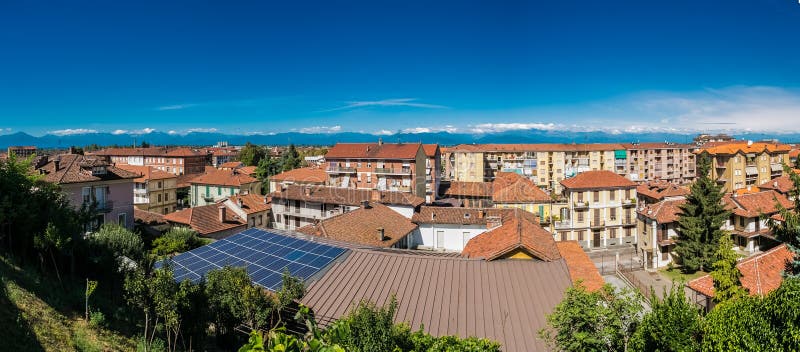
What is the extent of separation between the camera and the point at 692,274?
35594 millimetres

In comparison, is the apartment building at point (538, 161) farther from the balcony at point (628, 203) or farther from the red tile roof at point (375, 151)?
the balcony at point (628, 203)

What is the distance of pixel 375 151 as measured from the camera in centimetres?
6028

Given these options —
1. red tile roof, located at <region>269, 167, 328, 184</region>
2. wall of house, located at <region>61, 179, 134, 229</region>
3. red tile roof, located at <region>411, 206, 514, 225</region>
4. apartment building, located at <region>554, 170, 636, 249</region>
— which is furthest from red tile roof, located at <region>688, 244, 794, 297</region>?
red tile roof, located at <region>269, 167, 328, 184</region>

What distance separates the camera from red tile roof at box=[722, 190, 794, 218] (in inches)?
1499

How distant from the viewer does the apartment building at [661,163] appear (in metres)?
96.5

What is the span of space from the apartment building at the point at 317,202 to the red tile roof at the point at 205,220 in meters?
8.08

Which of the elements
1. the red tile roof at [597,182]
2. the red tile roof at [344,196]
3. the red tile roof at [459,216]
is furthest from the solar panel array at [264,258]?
the red tile roof at [597,182]

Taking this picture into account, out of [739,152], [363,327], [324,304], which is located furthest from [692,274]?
[739,152]

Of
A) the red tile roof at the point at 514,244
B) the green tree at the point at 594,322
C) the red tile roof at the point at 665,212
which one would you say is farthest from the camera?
the red tile roof at the point at 665,212

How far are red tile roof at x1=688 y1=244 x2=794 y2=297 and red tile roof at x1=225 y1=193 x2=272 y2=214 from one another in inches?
1471

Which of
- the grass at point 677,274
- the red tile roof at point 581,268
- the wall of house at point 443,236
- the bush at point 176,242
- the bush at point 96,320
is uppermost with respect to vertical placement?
the bush at point 96,320

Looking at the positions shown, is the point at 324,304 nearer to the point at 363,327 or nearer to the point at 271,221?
the point at 363,327

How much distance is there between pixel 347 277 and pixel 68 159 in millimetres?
29353

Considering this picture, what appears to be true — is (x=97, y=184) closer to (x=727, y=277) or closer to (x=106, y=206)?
(x=106, y=206)
